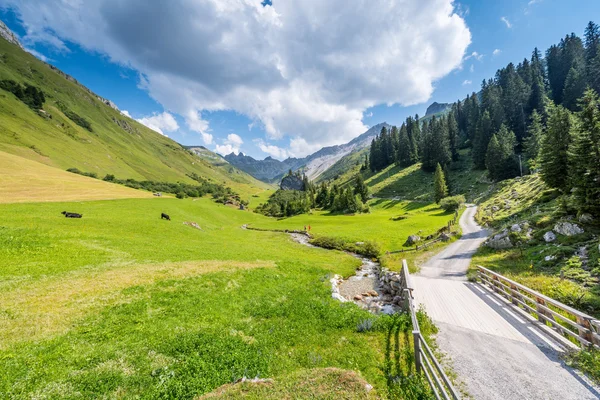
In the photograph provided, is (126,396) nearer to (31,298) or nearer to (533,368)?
(31,298)

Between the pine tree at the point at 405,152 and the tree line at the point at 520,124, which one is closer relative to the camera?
the tree line at the point at 520,124

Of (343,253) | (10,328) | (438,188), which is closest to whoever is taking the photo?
(10,328)

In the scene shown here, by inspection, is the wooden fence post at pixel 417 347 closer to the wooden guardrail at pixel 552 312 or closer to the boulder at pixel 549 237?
the wooden guardrail at pixel 552 312

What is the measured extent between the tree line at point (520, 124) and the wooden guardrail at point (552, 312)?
3259cm

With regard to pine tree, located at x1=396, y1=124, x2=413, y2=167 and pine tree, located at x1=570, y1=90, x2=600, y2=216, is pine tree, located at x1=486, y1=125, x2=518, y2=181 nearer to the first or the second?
pine tree, located at x1=396, y1=124, x2=413, y2=167

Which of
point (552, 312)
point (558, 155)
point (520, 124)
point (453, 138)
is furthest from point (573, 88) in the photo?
point (552, 312)

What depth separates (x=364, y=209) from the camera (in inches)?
3947

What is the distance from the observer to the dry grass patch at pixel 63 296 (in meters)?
11.4

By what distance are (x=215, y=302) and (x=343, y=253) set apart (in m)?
28.2

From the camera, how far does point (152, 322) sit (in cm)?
1349

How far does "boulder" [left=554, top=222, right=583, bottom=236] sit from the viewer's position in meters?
23.2

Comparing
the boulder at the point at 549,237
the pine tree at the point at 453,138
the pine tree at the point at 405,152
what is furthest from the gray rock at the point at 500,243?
the pine tree at the point at 405,152

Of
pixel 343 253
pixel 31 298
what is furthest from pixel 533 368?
pixel 343 253

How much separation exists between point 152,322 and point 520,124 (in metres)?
150
